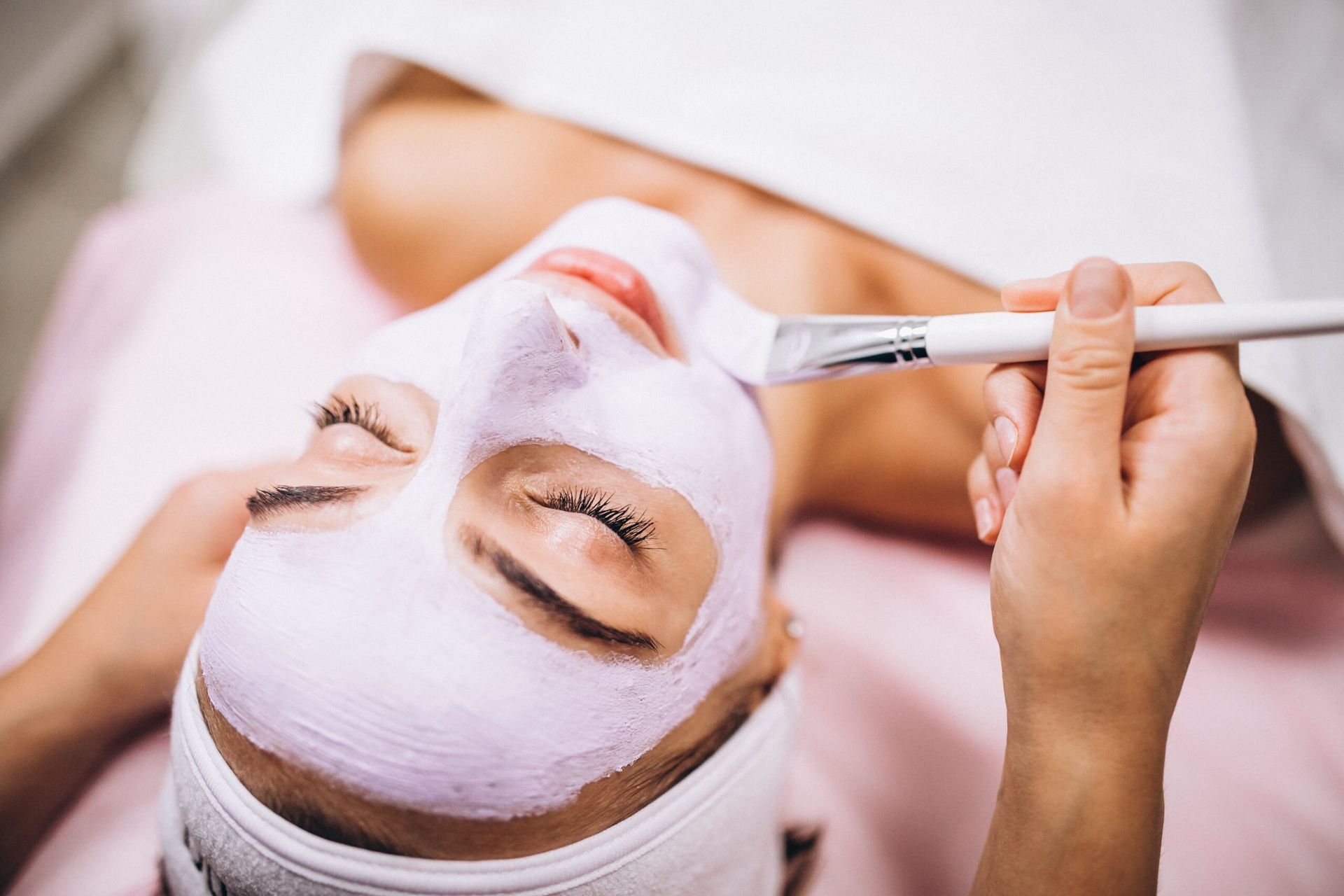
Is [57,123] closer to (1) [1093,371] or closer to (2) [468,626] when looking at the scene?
(2) [468,626]

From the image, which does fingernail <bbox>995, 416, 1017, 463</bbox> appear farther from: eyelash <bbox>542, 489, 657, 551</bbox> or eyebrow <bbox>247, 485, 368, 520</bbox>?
eyebrow <bbox>247, 485, 368, 520</bbox>

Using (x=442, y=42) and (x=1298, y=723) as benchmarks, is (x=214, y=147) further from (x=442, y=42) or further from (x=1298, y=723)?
(x=1298, y=723)

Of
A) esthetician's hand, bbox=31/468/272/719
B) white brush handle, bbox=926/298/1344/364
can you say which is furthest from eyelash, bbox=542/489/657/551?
esthetician's hand, bbox=31/468/272/719

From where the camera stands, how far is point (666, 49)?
0.97 meters

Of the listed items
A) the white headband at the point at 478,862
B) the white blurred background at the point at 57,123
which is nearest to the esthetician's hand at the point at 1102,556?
the white headband at the point at 478,862

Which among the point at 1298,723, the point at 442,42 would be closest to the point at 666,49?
the point at 442,42

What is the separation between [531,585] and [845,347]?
0.90 ft

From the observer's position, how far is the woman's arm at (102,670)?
2.33 feet

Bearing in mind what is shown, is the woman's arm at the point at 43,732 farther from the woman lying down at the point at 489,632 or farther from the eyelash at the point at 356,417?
the eyelash at the point at 356,417

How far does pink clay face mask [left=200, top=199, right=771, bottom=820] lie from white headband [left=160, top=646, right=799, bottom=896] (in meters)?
0.05

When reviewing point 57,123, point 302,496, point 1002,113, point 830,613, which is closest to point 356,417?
point 302,496

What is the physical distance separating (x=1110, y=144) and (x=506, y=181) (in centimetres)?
70

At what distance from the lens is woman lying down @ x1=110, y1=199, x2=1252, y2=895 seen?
0.47 metres

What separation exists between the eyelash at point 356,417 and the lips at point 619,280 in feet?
0.59
